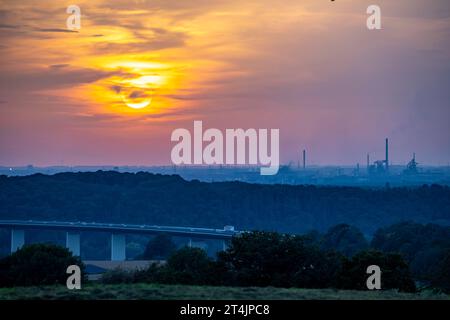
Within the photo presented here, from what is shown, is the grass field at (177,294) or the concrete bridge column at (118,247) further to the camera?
the concrete bridge column at (118,247)

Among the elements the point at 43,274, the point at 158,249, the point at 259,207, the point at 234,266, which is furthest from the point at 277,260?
the point at 259,207

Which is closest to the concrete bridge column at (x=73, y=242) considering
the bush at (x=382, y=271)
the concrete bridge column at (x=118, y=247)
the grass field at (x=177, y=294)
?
the concrete bridge column at (x=118, y=247)

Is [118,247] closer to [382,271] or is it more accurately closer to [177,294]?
[382,271]

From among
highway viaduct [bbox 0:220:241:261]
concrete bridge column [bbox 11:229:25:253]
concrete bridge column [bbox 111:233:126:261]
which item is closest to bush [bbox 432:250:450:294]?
highway viaduct [bbox 0:220:241:261]

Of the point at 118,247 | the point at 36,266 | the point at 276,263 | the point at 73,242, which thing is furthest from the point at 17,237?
the point at 276,263

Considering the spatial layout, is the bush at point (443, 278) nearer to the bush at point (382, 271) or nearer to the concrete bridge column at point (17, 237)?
the bush at point (382, 271)
